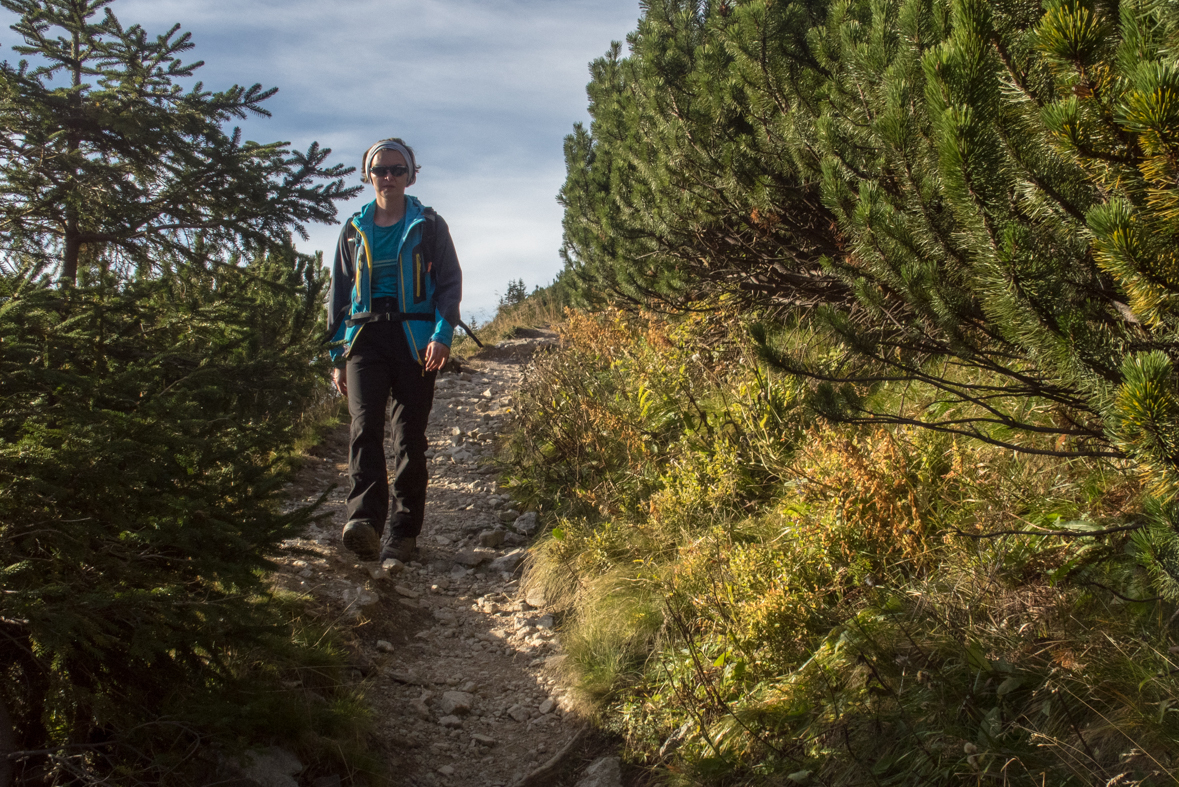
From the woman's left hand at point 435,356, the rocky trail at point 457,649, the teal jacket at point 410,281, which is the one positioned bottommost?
the rocky trail at point 457,649

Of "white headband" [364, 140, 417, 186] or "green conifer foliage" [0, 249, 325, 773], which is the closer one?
"green conifer foliage" [0, 249, 325, 773]

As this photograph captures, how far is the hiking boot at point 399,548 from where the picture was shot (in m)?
4.92

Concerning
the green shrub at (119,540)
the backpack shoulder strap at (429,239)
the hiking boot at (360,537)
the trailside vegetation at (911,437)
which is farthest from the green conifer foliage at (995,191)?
the hiking boot at (360,537)

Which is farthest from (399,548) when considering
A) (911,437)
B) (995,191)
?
(995,191)

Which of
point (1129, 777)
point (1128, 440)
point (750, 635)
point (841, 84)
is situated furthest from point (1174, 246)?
point (841, 84)

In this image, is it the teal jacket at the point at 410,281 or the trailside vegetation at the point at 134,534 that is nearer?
the trailside vegetation at the point at 134,534

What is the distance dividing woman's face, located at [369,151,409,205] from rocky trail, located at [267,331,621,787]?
217 centimetres

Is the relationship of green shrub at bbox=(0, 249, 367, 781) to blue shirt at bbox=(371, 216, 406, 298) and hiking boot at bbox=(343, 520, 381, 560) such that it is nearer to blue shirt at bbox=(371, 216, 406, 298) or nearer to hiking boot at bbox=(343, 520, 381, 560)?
hiking boot at bbox=(343, 520, 381, 560)

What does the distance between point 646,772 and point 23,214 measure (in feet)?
13.4

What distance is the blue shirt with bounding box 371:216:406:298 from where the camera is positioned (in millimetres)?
4703

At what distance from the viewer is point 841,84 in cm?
380

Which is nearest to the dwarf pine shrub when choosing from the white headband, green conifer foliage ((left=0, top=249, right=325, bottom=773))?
green conifer foliage ((left=0, top=249, right=325, bottom=773))

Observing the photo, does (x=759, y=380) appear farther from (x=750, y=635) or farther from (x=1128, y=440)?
(x=1128, y=440)

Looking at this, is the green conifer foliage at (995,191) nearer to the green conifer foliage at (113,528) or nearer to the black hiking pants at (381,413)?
the green conifer foliage at (113,528)
